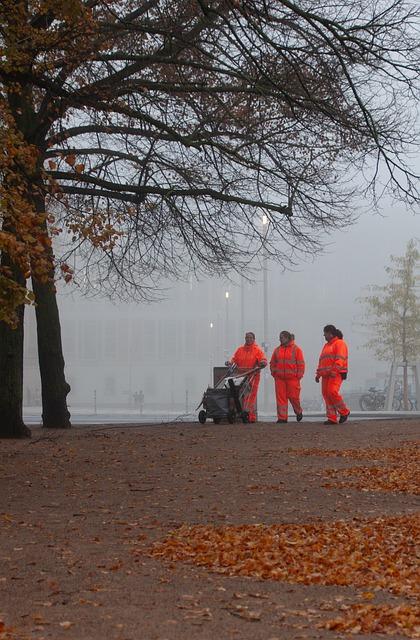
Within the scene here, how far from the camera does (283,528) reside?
8.82 metres

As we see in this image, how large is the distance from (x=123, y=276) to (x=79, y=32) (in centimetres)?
934

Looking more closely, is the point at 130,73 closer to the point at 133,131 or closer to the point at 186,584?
the point at 133,131

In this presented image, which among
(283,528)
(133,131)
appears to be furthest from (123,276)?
(283,528)

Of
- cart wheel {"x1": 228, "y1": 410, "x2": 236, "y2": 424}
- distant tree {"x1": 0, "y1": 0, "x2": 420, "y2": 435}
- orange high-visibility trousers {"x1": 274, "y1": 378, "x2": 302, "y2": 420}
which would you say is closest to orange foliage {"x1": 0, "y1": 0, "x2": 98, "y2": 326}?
distant tree {"x1": 0, "y1": 0, "x2": 420, "y2": 435}

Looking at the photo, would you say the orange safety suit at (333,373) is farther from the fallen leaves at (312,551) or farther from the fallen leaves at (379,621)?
the fallen leaves at (379,621)

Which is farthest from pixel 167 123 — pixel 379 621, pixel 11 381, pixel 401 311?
pixel 401 311

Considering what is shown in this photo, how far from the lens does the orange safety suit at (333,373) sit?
70.5ft

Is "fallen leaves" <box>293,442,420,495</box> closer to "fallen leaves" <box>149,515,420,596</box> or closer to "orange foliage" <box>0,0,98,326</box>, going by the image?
"fallen leaves" <box>149,515,420,596</box>

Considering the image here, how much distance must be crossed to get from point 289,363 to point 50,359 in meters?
5.23

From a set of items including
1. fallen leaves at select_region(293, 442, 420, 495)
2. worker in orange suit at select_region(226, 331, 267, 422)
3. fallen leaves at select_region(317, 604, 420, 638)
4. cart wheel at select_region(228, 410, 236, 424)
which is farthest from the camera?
worker in orange suit at select_region(226, 331, 267, 422)

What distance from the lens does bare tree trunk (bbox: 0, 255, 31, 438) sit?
1734 cm

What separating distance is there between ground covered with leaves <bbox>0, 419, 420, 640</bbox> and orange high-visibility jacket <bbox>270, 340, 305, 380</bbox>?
7372 millimetres

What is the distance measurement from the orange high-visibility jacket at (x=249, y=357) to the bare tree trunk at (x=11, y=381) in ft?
21.1

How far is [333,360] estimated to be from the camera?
21.5 meters
